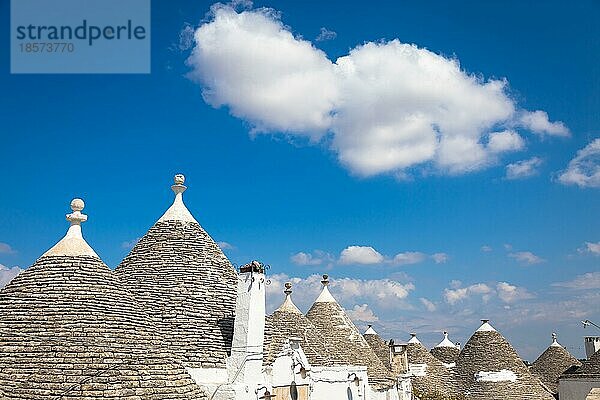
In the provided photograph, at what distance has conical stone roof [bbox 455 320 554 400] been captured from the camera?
29656 millimetres

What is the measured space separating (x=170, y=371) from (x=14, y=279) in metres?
4.57

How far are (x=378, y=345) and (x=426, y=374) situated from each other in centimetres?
316

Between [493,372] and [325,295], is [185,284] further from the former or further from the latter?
[493,372]

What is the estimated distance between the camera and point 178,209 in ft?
57.5

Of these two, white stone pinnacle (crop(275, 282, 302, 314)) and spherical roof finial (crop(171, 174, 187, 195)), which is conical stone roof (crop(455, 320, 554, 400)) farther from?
spherical roof finial (crop(171, 174, 187, 195))

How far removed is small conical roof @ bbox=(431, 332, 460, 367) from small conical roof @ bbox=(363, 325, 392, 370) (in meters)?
4.49

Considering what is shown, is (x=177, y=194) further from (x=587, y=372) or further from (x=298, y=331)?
(x=587, y=372)

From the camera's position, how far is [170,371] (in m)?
11.8

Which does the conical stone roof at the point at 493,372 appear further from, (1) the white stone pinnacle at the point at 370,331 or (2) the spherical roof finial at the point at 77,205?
(2) the spherical roof finial at the point at 77,205

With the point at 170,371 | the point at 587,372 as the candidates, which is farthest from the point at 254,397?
the point at 587,372

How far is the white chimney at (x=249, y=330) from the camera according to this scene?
13.9 metres

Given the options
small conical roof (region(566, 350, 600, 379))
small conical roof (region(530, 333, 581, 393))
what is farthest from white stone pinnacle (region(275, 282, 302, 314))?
small conical roof (region(530, 333, 581, 393))

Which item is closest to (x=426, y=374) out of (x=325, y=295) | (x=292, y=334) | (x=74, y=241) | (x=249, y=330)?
(x=325, y=295)

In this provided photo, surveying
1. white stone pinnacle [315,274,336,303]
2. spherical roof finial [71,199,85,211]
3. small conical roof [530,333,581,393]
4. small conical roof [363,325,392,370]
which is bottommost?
small conical roof [530,333,581,393]
